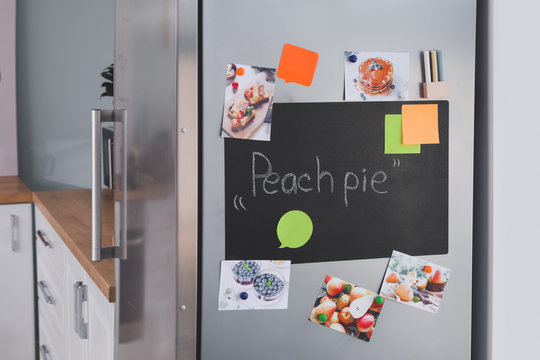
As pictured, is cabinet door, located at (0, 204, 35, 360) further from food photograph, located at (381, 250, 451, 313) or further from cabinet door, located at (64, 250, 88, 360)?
food photograph, located at (381, 250, 451, 313)

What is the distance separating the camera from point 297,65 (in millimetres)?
1018

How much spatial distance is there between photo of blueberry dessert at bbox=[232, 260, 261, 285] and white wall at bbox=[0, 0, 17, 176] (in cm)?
242

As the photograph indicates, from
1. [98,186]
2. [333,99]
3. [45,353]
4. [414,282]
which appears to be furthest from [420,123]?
[45,353]

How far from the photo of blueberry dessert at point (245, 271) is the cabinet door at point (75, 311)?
751 millimetres

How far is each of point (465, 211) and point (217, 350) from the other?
54 centimetres

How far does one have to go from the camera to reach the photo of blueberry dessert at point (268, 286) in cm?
104

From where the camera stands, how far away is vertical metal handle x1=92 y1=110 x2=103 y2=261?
3.98 feet

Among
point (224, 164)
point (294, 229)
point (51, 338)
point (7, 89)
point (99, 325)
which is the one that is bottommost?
point (51, 338)

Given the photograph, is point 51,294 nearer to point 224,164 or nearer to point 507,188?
point 224,164

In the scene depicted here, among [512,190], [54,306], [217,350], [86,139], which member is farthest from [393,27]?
[86,139]

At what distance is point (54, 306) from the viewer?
6.98 ft

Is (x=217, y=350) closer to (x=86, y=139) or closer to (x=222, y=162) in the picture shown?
(x=222, y=162)

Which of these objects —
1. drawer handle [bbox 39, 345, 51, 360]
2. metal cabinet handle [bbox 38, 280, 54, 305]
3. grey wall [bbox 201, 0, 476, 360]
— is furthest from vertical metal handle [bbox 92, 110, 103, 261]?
drawer handle [bbox 39, 345, 51, 360]

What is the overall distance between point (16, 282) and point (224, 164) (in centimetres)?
196
